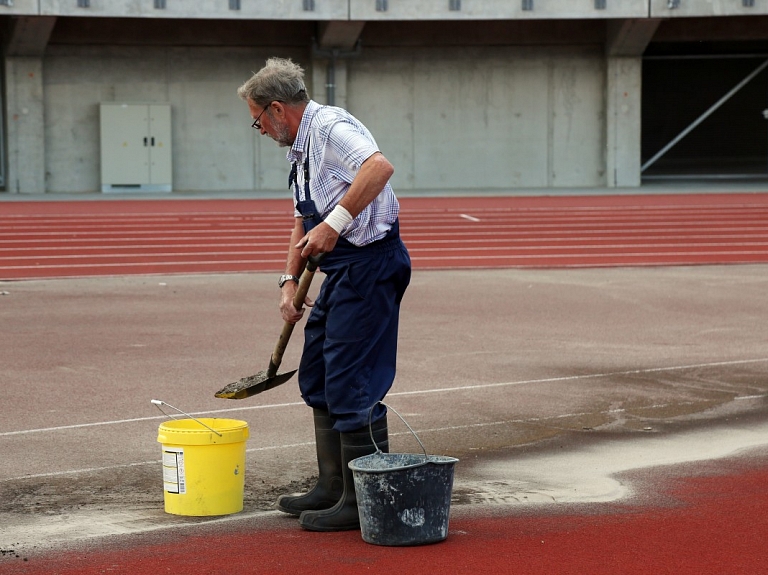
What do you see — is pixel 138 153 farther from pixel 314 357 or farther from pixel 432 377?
pixel 314 357

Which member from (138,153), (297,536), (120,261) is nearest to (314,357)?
Answer: (297,536)

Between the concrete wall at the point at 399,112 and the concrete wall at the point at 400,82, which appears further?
the concrete wall at the point at 399,112

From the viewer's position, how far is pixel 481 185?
34344mm

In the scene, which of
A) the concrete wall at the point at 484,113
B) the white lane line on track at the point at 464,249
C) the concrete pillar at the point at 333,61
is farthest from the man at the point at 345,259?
the concrete wall at the point at 484,113

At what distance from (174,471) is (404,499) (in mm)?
1108

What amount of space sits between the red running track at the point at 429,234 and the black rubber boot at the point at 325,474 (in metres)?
11.8

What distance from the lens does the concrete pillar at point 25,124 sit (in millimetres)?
31172

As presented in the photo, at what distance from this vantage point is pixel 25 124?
31516 mm

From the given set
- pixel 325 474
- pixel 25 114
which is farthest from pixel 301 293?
pixel 25 114

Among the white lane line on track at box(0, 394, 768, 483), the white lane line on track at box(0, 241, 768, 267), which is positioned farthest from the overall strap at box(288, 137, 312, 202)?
the white lane line on track at box(0, 241, 768, 267)

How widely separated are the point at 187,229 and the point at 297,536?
17.0 m

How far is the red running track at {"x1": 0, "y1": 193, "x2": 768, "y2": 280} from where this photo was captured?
57.9 feet

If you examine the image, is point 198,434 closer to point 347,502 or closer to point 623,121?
point 347,502

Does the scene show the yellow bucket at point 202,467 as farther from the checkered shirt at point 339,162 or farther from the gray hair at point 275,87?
the gray hair at point 275,87
